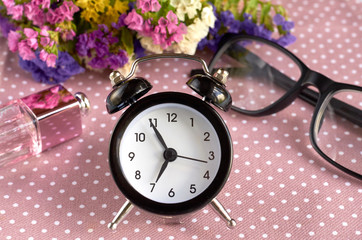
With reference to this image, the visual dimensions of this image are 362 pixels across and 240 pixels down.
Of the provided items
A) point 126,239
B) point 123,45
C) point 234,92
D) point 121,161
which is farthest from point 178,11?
point 126,239

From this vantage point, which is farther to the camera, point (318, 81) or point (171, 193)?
point (318, 81)

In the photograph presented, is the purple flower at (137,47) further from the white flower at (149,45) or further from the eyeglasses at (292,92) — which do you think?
the eyeglasses at (292,92)

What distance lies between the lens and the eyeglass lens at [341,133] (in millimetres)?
1214

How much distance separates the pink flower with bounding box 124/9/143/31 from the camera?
1229 millimetres

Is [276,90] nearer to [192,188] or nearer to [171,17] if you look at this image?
[171,17]

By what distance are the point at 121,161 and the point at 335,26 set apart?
2.77 feet

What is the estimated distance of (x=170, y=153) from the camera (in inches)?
39.6

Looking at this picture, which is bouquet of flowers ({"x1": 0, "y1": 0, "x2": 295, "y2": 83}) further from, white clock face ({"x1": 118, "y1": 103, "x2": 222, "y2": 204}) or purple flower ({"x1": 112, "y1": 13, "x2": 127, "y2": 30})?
white clock face ({"x1": 118, "y1": 103, "x2": 222, "y2": 204})

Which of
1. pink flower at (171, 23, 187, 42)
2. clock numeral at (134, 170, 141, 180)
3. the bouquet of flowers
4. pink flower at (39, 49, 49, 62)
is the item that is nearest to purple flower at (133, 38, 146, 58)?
the bouquet of flowers

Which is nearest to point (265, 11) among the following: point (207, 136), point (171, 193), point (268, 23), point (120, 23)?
point (268, 23)

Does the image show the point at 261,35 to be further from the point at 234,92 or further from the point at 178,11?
the point at 178,11

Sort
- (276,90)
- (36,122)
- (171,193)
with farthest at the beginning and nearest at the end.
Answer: (276,90)
(36,122)
(171,193)

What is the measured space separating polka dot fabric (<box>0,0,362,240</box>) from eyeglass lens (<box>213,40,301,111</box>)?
6 cm

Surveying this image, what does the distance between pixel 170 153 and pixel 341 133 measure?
47cm
